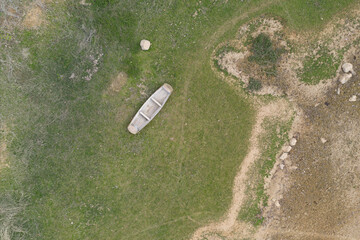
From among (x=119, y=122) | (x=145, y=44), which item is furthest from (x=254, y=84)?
(x=119, y=122)

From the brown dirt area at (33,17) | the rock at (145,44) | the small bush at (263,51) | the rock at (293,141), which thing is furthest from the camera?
the rock at (293,141)

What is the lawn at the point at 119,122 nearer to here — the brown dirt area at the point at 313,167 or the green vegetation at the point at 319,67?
the brown dirt area at the point at 313,167

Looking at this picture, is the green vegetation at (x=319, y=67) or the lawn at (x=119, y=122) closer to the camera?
the lawn at (x=119, y=122)

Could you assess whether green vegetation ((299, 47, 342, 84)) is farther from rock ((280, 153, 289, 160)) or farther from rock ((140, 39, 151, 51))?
rock ((140, 39, 151, 51))

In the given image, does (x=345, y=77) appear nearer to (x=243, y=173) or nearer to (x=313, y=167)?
(x=313, y=167)

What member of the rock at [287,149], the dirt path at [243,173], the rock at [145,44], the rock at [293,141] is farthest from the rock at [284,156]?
the rock at [145,44]

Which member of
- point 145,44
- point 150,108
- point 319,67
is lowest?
point 319,67

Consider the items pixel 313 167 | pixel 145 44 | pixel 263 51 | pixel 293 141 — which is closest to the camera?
pixel 145 44
